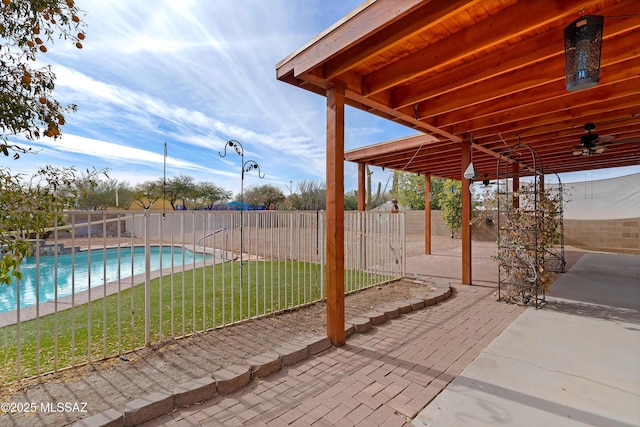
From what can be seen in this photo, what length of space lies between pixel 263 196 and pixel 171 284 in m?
22.8

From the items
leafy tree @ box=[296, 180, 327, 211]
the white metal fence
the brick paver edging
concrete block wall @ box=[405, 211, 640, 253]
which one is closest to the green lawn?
the white metal fence

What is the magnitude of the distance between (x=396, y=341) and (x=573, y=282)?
4575 millimetres

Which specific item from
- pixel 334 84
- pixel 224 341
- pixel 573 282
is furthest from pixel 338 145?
pixel 573 282

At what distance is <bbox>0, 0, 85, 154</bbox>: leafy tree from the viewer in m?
1.71

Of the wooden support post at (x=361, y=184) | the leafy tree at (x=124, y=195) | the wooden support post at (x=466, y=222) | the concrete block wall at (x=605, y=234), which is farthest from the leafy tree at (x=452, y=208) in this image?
the leafy tree at (x=124, y=195)

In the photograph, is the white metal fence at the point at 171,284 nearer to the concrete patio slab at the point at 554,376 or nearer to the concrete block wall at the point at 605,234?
the concrete patio slab at the point at 554,376

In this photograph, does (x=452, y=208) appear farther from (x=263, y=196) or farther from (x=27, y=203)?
(x=263, y=196)

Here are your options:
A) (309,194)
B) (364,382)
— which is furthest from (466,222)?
(309,194)

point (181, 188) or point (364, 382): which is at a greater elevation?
point (181, 188)

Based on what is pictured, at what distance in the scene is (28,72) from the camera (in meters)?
1.79

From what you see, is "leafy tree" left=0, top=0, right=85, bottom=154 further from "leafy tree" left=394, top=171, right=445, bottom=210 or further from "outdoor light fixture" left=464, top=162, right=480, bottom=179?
"leafy tree" left=394, top=171, right=445, bottom=210

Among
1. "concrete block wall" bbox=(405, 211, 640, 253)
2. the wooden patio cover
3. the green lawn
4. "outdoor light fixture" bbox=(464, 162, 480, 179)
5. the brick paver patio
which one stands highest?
the wooden patio cover

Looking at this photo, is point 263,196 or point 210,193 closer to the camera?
point 210,193

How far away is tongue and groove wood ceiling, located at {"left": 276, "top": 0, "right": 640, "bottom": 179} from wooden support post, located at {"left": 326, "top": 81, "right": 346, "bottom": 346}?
41cm
